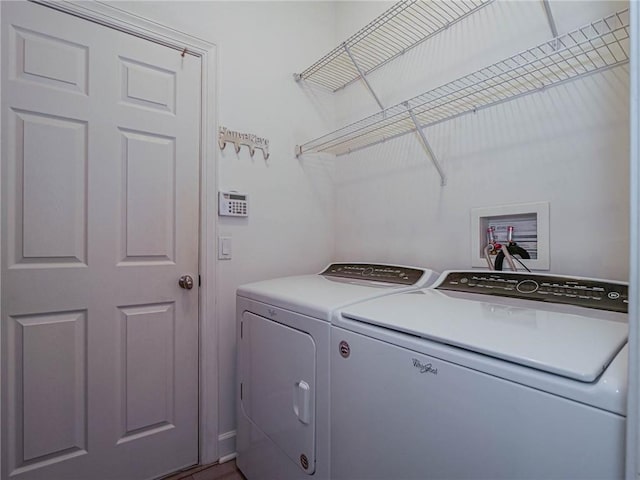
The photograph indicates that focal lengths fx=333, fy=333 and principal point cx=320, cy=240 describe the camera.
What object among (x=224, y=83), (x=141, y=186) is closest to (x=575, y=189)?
(x=224, y=83)

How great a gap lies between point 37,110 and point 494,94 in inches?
78.1

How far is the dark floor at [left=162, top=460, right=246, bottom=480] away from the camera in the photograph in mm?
1706

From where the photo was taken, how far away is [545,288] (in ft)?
3.80

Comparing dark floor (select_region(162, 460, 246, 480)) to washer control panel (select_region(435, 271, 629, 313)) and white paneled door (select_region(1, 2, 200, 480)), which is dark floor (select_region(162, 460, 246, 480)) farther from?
washer control panel (select_region(435, 271, 629, 313))

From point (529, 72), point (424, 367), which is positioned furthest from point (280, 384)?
point (529, 72)

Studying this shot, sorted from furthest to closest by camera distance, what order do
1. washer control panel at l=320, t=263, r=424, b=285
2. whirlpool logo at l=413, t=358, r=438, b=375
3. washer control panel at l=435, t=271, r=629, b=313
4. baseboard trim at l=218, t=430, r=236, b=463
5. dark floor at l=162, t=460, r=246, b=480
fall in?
baseboard trim at l=218, t=430, r=236, b=463 → dark floor at l=162, t=460, r=246, b=480 → washer control panel at l=320, t=263, r=424, b=285 → washer control panel at l=435, t=271, r=629, b=313 → whirlpool logo at l=413, t=358, r=438, b=375

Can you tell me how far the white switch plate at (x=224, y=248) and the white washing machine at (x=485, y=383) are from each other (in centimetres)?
96

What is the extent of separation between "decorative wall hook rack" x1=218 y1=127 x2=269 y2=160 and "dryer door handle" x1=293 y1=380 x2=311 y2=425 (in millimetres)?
1310

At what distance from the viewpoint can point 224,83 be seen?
6.14 ft

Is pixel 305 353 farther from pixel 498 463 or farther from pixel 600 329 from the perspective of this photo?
pixel 600 329

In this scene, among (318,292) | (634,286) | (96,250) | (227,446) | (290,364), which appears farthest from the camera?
(227,446)

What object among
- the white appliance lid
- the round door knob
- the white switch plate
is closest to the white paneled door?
the round door knob

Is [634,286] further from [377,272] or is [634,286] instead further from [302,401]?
[377,272]

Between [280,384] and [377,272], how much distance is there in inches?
29.2
